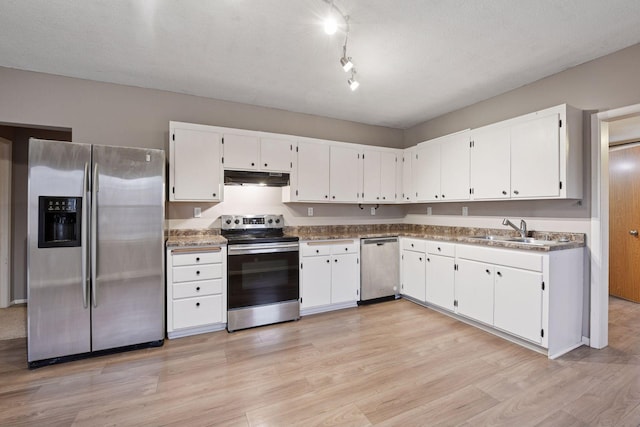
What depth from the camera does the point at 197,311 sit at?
2.92 metres

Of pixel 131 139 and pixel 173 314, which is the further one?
pixel 131 139

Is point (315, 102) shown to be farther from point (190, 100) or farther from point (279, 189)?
point (190, 100)

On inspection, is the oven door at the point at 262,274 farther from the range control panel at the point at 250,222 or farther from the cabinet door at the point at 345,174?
the cabinet door at the point at 345,174

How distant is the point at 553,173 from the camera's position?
2.65 m

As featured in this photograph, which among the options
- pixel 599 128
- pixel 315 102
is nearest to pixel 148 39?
pixel 315 102

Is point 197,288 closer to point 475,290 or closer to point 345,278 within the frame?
point 345,278

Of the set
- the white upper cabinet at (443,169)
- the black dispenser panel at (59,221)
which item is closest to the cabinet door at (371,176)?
the white upper cabinet at (443,169)

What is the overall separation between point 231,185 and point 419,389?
2806 mm

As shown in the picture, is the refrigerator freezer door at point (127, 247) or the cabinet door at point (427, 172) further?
the cabinet door at point (427, 172)

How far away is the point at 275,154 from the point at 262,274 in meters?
1.41

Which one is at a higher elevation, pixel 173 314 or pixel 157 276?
pixel 157 276

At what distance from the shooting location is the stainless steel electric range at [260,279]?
304cm

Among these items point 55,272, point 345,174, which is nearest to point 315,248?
point 345,174

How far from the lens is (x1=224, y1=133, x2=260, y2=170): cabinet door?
10.8 feet
